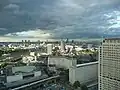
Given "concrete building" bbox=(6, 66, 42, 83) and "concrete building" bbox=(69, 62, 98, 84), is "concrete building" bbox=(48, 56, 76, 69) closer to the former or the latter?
"concrete building" bbox=(69, 62, 98, 84)

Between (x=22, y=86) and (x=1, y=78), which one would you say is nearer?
(x=22, y=86)

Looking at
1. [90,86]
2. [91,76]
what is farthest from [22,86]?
[91,76]

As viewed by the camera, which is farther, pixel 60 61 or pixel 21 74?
pixel 60 61

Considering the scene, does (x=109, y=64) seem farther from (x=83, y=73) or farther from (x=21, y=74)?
(x=21, y=74)

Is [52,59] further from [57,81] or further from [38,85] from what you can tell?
[38,85]

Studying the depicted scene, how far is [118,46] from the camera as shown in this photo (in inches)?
388

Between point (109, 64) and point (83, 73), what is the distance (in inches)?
294

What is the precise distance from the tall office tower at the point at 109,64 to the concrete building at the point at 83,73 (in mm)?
5683

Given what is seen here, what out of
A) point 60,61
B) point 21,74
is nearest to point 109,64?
point 21,74

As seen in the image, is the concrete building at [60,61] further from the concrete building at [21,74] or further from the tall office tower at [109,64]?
the tall office tower at [109,64]

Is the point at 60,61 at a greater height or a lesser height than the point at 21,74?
greater

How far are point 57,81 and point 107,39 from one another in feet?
32.1

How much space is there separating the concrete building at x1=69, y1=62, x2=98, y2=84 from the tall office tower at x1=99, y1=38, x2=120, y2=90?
568cm

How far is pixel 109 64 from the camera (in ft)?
34.9
